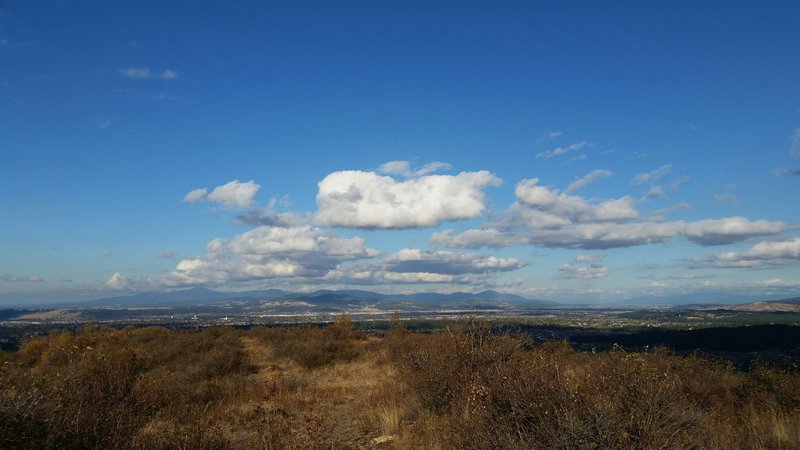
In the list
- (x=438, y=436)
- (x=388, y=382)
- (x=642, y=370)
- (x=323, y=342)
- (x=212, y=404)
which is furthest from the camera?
(x=323, y=342)

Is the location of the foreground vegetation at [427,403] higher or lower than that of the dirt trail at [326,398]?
higher

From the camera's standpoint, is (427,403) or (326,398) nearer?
(427,403)

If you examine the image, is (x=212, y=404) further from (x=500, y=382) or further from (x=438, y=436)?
(x=500, y=382)

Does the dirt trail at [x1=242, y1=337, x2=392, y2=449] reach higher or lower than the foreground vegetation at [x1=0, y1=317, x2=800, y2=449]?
lower

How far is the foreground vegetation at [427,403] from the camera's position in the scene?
666 centimetres

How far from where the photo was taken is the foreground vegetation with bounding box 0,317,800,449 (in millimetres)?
6660

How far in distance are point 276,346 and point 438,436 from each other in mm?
22415

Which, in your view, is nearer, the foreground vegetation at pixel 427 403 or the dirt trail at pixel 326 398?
the foreground vegetation at pixel 427 403

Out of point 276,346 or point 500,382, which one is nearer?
point 500,382

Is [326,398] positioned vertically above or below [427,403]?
below

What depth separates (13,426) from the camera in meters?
6.61

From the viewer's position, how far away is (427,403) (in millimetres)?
12812

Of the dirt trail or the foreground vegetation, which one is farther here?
the dirt trail

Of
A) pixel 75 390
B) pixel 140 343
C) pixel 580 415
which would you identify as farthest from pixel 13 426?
pixel 140 343
